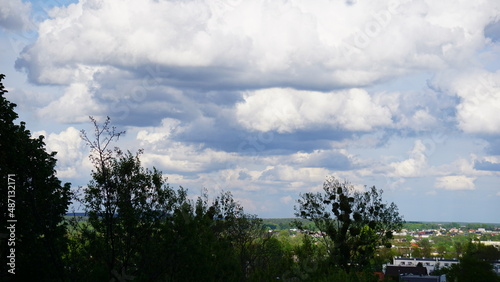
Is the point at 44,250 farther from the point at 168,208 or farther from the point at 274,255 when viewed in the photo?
the point at 274,255

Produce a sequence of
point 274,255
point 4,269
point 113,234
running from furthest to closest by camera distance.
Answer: point 274,255 → point 4,269 → point 113,234

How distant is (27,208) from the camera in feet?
131

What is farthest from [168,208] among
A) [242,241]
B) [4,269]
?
[242,241]

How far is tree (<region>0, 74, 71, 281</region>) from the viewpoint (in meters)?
38.1

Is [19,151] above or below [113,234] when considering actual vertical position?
above

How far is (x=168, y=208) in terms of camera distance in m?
39.3

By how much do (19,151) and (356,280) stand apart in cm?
3019

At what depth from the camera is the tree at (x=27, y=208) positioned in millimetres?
38062

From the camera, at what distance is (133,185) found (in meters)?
37.7

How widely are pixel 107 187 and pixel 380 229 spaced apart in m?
52.2

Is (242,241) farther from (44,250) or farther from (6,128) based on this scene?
(6,128)

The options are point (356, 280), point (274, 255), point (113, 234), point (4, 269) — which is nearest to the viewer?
point (113, 234)

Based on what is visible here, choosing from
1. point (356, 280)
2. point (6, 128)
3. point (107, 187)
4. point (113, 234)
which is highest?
point (6, 128)

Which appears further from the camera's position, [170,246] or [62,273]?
A: [170,246]
